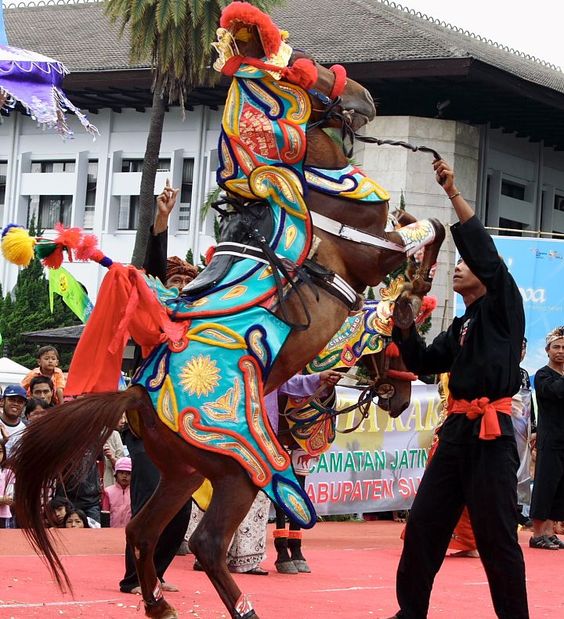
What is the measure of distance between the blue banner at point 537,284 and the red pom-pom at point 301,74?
10.5 m

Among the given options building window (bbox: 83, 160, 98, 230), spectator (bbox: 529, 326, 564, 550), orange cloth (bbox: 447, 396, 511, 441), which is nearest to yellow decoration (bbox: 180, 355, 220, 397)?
orange cloth (bbox: 447, 396, 511, 441)

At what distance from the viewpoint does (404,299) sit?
6.79m

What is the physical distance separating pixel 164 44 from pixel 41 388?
15.7 meters

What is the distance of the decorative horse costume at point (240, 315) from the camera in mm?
5895

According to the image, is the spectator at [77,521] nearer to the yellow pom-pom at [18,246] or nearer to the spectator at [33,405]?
the spectator at [33,405]

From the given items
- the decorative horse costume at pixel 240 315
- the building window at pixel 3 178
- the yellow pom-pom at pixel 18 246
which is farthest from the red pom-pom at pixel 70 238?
the building window at pixel 3 178

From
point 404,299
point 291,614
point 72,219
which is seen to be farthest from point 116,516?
point 72,219

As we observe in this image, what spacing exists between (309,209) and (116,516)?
21.6 feet

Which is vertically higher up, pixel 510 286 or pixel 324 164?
pixel 324 164

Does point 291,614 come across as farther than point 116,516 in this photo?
No

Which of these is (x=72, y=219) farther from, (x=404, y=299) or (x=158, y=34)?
(x=404, y=299)

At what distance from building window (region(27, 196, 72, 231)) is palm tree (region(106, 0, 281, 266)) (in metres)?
9.53

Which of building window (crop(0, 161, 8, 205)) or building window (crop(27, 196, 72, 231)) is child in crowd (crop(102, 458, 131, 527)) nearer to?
building window (crop(27, 196, 72, 231))

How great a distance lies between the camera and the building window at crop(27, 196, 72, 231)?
3594cm
